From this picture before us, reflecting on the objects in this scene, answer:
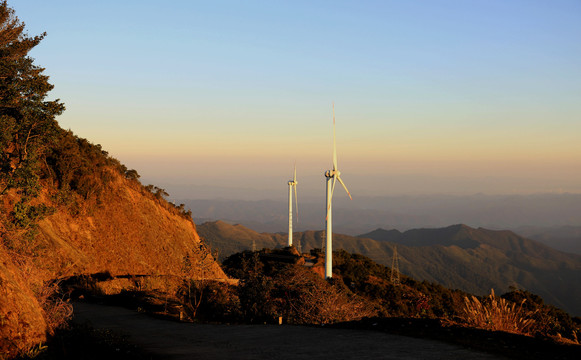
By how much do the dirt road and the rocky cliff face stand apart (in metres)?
4.08

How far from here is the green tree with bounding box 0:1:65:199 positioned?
33312 millimetres

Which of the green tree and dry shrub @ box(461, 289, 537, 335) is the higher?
the green tree

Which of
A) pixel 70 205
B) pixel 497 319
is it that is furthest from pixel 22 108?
pixel 497 319

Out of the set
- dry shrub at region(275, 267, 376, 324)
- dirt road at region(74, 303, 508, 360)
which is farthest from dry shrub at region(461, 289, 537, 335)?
dry shrub at region(275, 267, 376, 324)

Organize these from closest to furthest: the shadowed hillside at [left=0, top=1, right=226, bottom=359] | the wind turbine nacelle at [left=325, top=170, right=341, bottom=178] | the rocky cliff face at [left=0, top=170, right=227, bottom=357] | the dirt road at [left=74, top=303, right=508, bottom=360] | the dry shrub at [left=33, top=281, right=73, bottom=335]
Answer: the dirt road at [left=74, top=303, right=508, bottom=360], the dry shrub at [left=33, top=281, right=73, bottom=335], the rocky cliff face at [left=0, top=170, right=227, bottom=357], the shadowed hillside at [left=0, top=1, right=226, bottom=359], the wind turbine nacelle at [left=325, top=170, right=341, bottom=178]

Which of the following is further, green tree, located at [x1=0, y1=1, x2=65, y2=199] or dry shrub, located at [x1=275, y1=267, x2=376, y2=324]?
green tree, located at [x1=0, y1=1, x2=65, y2=199]

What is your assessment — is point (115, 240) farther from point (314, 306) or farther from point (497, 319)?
point (497, 319)

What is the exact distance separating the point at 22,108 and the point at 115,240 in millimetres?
13451

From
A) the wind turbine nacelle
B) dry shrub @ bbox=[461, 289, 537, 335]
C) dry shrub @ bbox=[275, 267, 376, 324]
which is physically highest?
the wind turbine nacelle

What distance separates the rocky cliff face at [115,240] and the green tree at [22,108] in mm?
2471

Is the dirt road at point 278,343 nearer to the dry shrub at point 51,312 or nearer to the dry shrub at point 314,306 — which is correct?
the dry shrub at point 51,312

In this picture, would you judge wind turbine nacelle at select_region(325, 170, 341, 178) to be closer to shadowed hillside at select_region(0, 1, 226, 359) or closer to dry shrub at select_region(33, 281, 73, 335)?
shadowed hillside at select_region(0, 1, 226, 359)

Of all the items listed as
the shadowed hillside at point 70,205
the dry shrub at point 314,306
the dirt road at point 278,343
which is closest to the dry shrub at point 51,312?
the dirt road at point 278,343

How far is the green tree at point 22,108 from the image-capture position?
1312 inches
